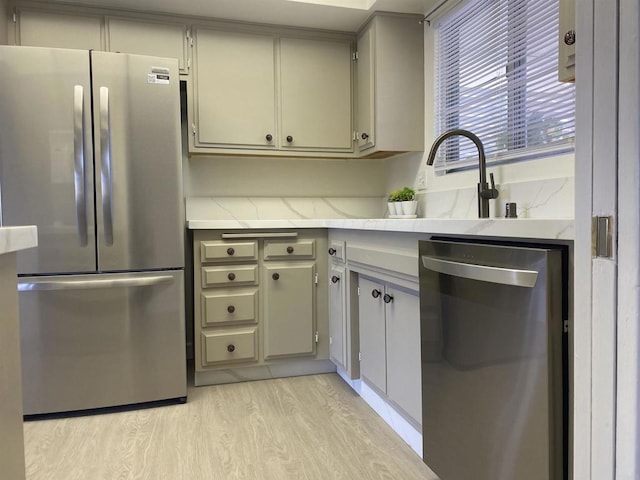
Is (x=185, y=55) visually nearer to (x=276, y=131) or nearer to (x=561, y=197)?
(x=276, y=131)

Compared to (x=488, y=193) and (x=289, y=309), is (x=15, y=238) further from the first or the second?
(x=289, y=309)

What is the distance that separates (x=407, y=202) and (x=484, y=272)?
1.46 m

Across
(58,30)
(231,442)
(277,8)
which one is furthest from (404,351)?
(58,30)

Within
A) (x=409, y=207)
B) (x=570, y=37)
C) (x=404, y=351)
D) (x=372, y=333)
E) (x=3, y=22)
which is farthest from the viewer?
(x=409, y=207)

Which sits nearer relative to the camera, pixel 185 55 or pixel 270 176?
pixel 185 55

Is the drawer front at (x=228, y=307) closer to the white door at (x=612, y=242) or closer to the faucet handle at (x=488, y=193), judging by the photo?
the faucet handle at (x=488, y=193)

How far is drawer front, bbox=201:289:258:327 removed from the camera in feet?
8.17

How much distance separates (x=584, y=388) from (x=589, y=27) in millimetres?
540

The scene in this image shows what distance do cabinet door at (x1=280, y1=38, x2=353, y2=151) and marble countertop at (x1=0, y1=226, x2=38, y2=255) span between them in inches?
81.6

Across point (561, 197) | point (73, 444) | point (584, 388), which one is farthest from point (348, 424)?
point (584, 388)

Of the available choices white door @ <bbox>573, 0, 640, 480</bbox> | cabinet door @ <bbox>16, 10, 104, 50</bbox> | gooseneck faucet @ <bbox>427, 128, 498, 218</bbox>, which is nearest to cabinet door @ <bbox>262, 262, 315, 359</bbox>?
gooseneck faucet @ <bbox>427, 128, 498, 218</bbox>

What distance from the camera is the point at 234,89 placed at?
9.11ft

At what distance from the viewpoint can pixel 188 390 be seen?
99.3 inches

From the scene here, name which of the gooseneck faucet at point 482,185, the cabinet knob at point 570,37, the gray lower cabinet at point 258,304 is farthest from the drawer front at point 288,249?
the cabinet knob at point 570,37
